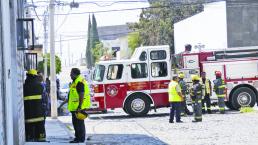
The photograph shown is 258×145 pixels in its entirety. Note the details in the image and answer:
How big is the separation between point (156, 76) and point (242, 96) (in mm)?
3763

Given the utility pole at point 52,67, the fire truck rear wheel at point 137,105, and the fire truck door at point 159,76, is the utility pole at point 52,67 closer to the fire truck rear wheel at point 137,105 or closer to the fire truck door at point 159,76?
the fire truck rear wheel at point 137,105

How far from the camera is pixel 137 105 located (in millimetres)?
22219

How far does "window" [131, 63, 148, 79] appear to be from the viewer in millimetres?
→ 22328

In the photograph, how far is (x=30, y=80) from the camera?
11641 millimetres

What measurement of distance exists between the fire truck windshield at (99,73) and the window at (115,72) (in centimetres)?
28

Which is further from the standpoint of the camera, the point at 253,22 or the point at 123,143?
the point at 253,22

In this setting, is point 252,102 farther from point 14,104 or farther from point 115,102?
point 14,104

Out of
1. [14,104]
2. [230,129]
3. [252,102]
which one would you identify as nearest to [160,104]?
[252,102]

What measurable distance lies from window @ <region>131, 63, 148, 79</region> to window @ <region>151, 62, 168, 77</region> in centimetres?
32

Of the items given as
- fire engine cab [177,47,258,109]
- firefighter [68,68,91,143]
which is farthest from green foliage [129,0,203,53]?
firefighter [68,68,91,143]

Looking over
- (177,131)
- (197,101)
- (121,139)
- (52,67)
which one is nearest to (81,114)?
(121,139)

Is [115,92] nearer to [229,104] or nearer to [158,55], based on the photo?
[158,55]

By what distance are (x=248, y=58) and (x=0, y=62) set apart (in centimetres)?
1703

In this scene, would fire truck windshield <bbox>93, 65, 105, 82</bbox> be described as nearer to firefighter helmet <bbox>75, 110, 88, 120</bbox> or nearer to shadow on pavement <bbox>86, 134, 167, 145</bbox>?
shadow on pavement <bbox>86, 134, 167, 145</bbox>
